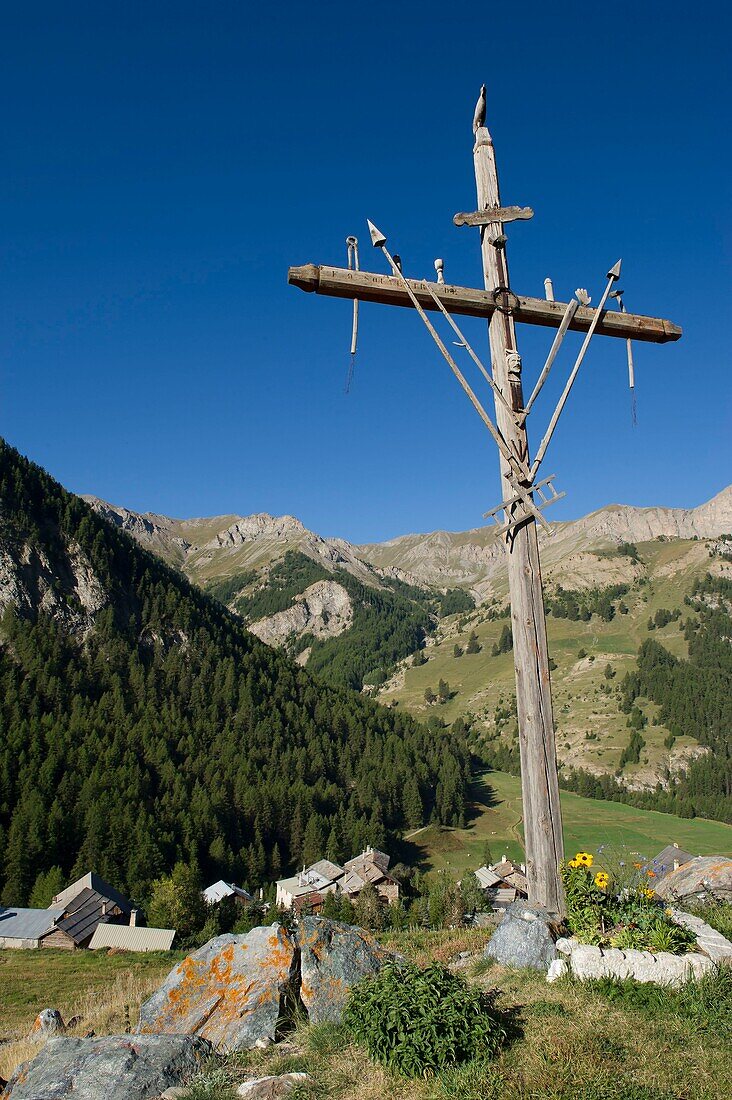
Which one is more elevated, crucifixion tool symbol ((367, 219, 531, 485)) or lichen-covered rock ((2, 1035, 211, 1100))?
crucifixion tool symbol ((367, 219, 531, 485))

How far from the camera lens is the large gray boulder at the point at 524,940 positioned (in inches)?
320

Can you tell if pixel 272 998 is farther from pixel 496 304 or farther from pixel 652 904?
pixel 496 304

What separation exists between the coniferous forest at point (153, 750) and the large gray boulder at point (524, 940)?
333 ft

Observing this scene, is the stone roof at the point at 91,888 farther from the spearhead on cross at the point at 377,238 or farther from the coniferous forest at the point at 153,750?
the spearhead on cross at the point at 377,238

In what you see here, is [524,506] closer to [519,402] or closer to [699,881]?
[519,402]

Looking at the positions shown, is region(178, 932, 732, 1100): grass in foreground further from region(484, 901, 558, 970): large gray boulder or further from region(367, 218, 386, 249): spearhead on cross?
region(367, 218, 386, 249): spearhead on cross

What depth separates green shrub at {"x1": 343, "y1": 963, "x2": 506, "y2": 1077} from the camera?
569cm

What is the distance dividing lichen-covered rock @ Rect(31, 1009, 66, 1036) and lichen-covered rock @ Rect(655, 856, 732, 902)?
11.8m

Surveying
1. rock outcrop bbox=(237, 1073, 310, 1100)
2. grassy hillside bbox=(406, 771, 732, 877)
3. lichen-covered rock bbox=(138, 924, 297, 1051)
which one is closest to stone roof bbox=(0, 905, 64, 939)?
grassy hillside bbox=(406, 771, 732, 877)

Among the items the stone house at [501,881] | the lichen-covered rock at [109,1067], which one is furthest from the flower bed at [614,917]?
the stone house at [501,881]

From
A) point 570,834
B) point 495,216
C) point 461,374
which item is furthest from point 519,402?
point 570,834

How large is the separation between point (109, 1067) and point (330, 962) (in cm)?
302

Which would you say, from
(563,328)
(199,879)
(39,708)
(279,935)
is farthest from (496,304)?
(39,708)

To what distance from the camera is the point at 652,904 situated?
27.6 ft
